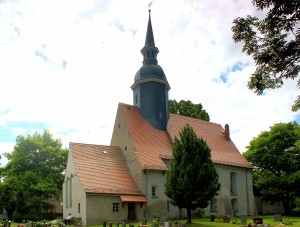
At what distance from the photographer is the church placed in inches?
1267

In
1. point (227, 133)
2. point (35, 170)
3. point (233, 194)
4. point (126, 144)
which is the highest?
point (227, 133)

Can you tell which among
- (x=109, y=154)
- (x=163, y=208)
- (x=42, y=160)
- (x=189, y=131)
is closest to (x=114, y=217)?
(x=163, y=208)

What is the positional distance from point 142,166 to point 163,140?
18.1ft

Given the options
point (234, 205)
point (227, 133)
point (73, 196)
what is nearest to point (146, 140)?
point (73, 196)

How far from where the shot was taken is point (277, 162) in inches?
1759

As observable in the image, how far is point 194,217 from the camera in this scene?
3528 cm

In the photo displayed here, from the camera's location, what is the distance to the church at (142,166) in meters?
32.2

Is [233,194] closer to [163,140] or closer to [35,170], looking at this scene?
[163,140]

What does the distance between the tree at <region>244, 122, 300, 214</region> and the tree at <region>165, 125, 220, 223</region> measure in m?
18.1

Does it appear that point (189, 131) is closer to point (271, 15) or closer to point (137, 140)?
point (137, 140)

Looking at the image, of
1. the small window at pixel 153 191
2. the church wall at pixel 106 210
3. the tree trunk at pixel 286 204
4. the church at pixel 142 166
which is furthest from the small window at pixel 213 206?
the tree trunk at pixel 286 204

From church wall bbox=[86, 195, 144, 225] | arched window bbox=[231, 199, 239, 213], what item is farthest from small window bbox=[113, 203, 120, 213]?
arched window bbox=[231, 199, 239, 213]

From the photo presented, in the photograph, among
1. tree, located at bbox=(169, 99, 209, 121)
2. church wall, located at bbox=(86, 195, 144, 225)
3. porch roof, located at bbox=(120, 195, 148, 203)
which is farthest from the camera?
tree, located at bbox=(169, 99, 209, 121)

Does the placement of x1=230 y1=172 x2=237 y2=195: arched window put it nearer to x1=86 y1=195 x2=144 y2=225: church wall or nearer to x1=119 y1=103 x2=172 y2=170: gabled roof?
x1=119 y1=103 x2=172 y2=170: gabled roof
